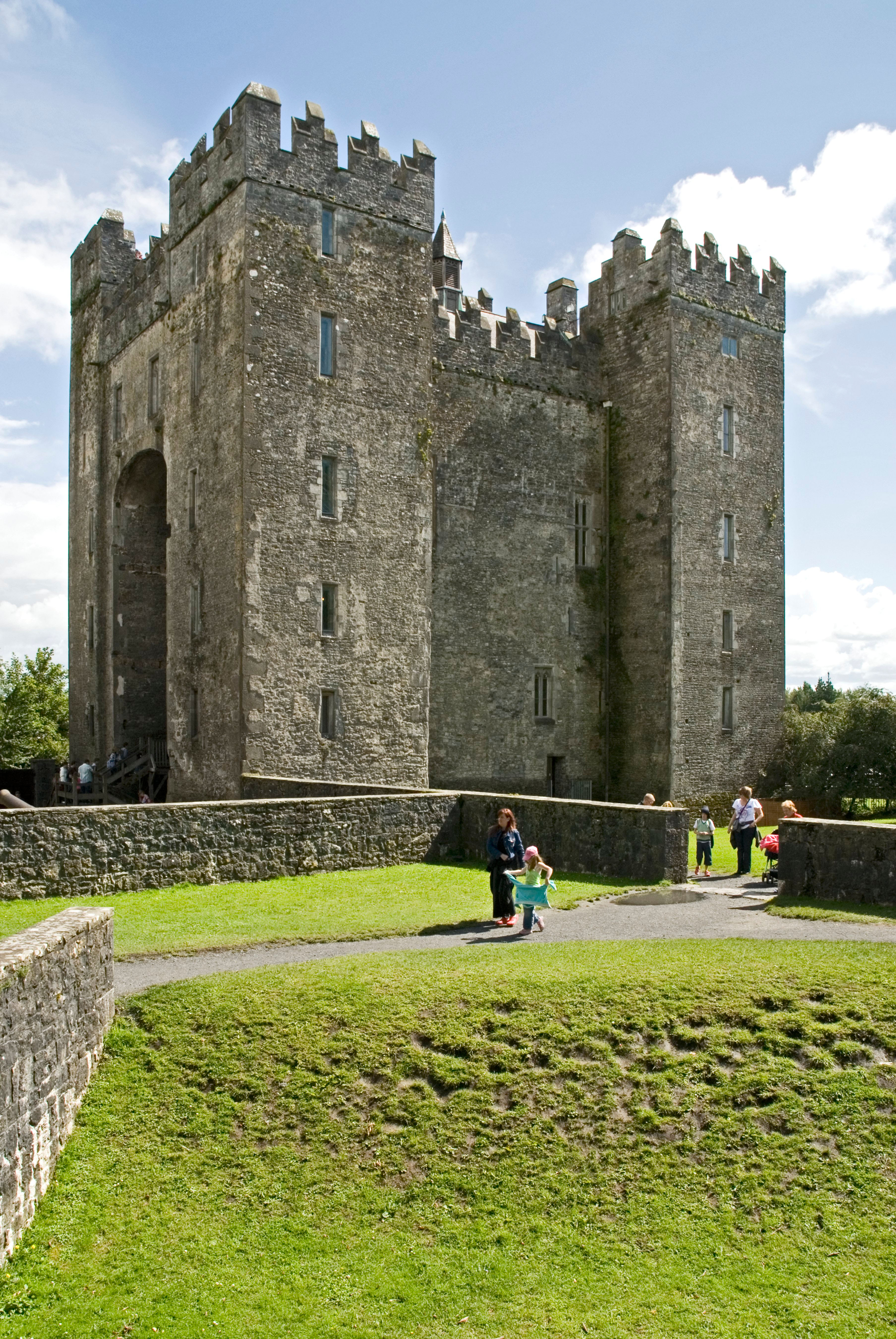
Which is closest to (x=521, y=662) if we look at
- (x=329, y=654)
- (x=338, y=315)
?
(x=329, y=654)

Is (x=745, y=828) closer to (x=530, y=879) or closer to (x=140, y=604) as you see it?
(x=530, y=879)

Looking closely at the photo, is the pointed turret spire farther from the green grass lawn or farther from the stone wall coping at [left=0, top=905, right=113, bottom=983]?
the stone wall coping at [left=0, top=905, right=113, bottom=983]

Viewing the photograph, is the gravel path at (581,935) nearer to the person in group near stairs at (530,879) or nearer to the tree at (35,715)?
the person in group near stairs at (530,879)

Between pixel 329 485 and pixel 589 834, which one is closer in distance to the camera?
pixel 589 834

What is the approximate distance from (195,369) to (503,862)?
17.3 metres

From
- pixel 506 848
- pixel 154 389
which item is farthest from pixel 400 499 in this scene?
pixel 506 848

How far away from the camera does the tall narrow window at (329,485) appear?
24.9 metres

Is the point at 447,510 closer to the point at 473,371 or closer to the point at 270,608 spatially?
the point at 473,371

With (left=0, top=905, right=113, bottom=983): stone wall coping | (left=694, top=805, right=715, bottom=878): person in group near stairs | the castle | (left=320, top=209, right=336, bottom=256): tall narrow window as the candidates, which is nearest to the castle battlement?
the castle

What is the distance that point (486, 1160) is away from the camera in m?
8.20

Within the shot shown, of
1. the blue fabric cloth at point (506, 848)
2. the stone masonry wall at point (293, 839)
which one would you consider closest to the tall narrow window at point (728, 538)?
the stone masonry wall at point (293, 839)

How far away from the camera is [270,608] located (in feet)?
78.6

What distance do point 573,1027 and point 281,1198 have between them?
273 cm

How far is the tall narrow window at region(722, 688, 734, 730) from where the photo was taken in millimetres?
30609
